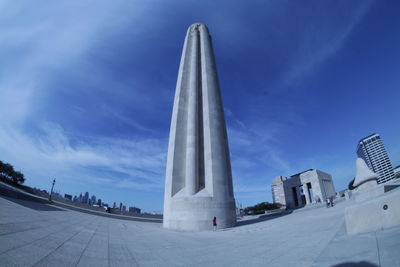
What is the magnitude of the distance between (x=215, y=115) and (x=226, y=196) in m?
9.43

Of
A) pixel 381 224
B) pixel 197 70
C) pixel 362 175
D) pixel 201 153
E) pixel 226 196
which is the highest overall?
pixel 197 70

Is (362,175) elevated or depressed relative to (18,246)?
elevated

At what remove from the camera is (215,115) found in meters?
22.0

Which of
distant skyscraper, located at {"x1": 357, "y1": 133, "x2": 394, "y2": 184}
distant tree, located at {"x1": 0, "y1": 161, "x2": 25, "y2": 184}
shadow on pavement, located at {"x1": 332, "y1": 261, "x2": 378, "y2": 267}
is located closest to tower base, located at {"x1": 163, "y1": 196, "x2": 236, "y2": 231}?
shadow on pavement, located at {"x1": 332, "y1": 261, "x2": 378, "y2": 267}

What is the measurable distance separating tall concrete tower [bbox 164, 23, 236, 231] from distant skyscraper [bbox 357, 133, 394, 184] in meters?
168

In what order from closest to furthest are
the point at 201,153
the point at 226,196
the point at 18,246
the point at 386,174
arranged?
the point at 18,246 → the point at 226,196 → the point at 201,153 → the point at 386,174

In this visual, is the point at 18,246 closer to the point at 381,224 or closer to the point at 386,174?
the point at 381,224

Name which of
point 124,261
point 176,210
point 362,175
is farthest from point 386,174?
point 124,261

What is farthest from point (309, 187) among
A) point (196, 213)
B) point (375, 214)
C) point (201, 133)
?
point (375, 214)

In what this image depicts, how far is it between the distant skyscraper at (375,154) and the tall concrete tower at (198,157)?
167890 millimetres

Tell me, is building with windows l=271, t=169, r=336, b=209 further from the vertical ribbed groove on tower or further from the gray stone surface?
the gray stone surface

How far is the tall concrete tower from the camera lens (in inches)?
679

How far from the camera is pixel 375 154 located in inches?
5536

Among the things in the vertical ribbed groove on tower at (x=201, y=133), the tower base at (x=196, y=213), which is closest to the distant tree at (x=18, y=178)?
the tower base at (x=196, y=213)
